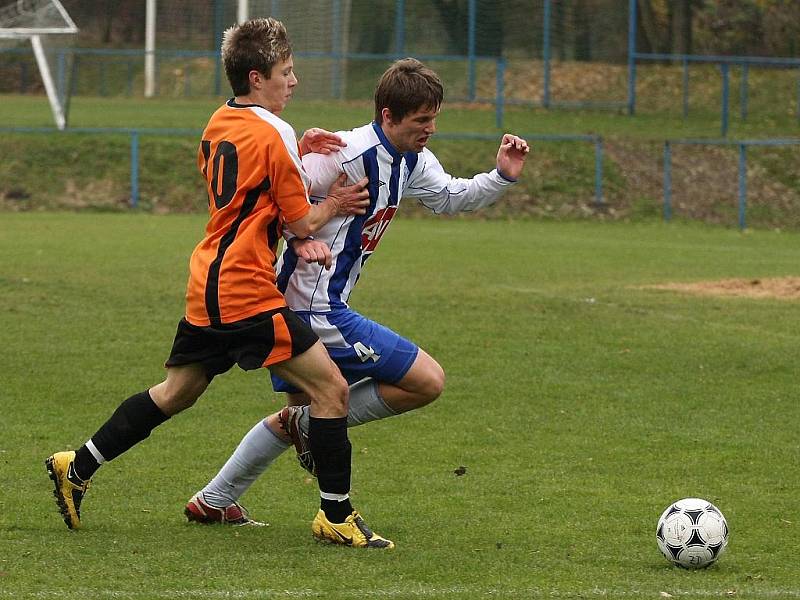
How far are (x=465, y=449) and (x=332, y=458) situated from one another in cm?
228

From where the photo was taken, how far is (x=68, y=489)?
5590 millimetres

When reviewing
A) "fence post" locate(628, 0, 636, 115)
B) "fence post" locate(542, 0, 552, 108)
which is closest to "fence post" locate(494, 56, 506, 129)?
"fence post" locate(542, 0, 552, 108)

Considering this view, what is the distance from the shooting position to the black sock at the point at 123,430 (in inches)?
219

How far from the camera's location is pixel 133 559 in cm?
508

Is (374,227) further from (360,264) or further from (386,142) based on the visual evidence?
(386,142)

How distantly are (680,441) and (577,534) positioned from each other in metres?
2.29

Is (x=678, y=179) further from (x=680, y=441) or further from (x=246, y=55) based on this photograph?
(x=246, y=55)

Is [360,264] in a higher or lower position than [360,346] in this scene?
higher

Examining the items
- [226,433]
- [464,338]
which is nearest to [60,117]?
[464,338]

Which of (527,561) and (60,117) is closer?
(527,561)

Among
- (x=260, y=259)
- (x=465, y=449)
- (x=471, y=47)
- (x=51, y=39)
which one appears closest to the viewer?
(x=260, y=259)

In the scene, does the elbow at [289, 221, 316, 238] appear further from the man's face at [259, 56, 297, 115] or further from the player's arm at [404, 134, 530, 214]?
the player's arm at [404, 134, 530, 214]

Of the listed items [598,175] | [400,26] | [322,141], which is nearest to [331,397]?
[322,141]

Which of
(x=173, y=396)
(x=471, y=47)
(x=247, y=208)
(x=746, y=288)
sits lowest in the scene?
(x=746, y=288)
